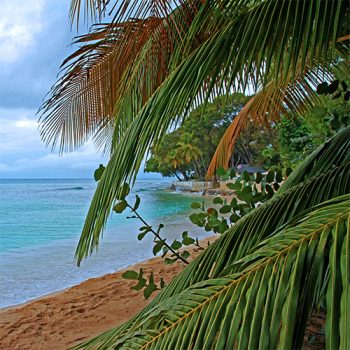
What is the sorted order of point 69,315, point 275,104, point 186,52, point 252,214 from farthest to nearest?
point 69,315 → point 275,104 → point 252,214 → point 186,52

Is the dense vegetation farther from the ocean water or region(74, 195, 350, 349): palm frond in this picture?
the ocean water

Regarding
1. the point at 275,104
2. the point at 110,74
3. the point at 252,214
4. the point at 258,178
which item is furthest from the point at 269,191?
the point at 275,104

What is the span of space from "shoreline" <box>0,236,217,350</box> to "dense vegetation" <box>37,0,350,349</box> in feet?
5.99

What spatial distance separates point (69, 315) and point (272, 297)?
3.88 meters

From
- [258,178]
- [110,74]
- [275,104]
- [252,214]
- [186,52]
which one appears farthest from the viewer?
[275,104]

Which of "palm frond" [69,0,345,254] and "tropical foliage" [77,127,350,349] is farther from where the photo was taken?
"palm frond" [69,0,345,254]

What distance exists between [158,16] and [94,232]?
526 millimetres

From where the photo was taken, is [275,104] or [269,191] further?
[275,104]

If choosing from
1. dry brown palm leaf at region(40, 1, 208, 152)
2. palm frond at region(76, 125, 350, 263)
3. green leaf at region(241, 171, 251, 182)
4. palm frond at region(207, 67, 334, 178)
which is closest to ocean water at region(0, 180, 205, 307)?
palm frond at region(207, 67, 334, 178)

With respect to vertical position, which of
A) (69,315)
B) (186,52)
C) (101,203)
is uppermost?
(186,52)

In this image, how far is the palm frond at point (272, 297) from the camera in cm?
50

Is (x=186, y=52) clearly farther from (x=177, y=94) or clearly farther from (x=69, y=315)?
(x=69, y=315)

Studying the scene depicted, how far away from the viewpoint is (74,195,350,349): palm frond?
0.50m

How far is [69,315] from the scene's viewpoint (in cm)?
404
